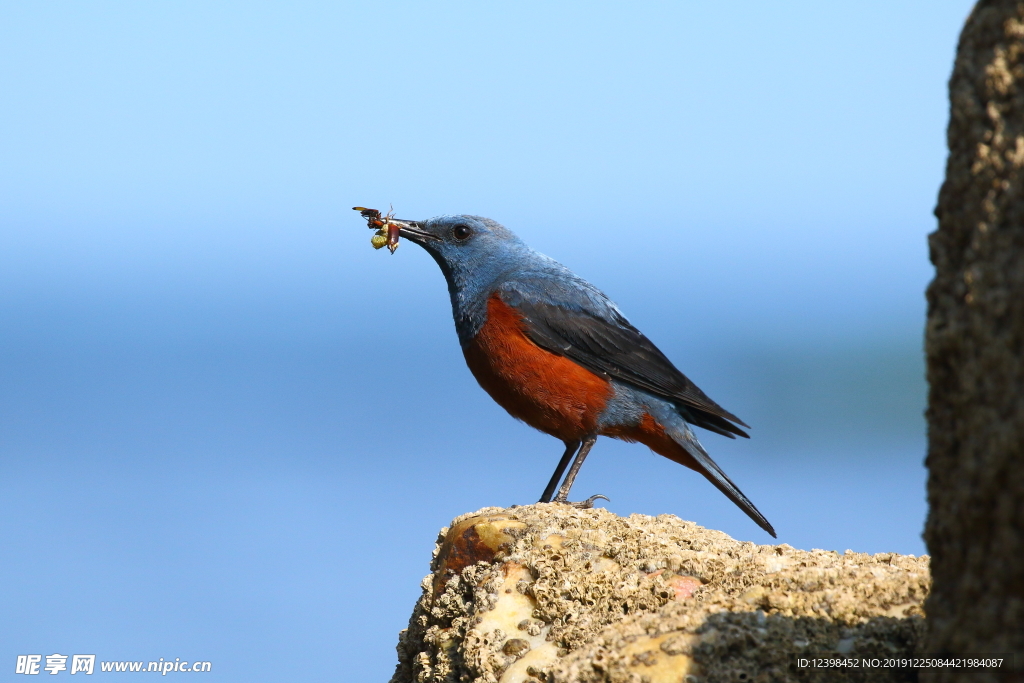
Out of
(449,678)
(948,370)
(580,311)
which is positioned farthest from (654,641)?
(580,311)

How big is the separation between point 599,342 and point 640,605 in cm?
328

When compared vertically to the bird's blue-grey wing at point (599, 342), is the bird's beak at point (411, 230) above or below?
above

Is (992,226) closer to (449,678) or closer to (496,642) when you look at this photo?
(496,642)

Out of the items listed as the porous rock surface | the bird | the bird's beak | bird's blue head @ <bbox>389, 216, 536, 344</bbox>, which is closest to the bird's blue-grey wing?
the bird

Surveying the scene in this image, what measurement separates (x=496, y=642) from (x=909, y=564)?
151cm

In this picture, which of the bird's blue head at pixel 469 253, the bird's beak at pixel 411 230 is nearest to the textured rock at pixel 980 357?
the bird's blue head at pixel 469 253

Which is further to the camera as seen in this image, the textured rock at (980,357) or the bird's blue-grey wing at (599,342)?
the bird's blue-grey wing at (599,342)

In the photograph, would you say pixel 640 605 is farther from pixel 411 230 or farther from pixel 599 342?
pixel 411 230

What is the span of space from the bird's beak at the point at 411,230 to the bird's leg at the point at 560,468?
195cm

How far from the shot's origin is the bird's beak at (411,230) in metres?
7.21

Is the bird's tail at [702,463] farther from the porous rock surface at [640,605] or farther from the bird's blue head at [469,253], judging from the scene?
the porous rock surface at [640,605]

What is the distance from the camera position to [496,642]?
3.53m

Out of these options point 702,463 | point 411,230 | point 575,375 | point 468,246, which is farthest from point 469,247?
point 702,463

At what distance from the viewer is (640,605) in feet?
11.1
